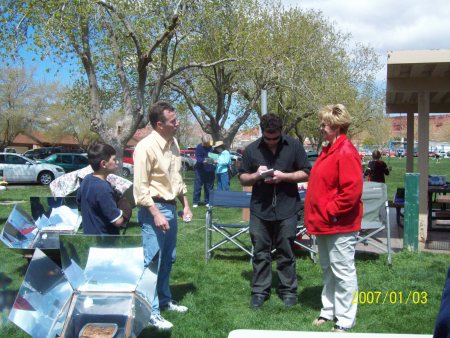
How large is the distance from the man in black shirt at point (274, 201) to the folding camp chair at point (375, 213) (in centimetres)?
183

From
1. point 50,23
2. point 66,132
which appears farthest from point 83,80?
point 66,132

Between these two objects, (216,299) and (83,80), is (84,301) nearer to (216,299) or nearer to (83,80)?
(216,299)

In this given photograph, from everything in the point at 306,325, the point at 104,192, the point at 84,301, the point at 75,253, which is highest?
the point at 104,192

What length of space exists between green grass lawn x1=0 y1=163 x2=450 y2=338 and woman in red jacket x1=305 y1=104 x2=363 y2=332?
367 mm

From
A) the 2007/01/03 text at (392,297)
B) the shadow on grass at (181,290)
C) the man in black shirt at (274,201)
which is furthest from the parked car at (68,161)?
the 2007/01/03 text at (392,297)

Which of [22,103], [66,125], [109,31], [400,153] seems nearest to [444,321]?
[109,31]

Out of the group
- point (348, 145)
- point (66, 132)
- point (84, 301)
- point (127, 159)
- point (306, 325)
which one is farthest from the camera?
point (66, 132)

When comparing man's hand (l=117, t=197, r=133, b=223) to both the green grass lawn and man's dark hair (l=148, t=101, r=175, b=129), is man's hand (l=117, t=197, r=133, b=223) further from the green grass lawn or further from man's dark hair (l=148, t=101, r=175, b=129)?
the green grass lawn

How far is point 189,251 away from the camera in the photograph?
7.50 metres

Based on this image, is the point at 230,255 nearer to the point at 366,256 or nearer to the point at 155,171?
the point at 366,256

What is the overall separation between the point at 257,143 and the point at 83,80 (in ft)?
65.9

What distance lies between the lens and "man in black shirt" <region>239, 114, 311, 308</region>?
4.78 m

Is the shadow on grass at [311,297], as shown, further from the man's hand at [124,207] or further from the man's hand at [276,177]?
the man's hand at [124,207]

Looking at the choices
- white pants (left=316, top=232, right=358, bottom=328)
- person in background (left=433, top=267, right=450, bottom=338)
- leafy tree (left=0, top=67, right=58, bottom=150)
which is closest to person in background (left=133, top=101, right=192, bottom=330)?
white pants (left=316, top=232, right=358, bottom=328)
